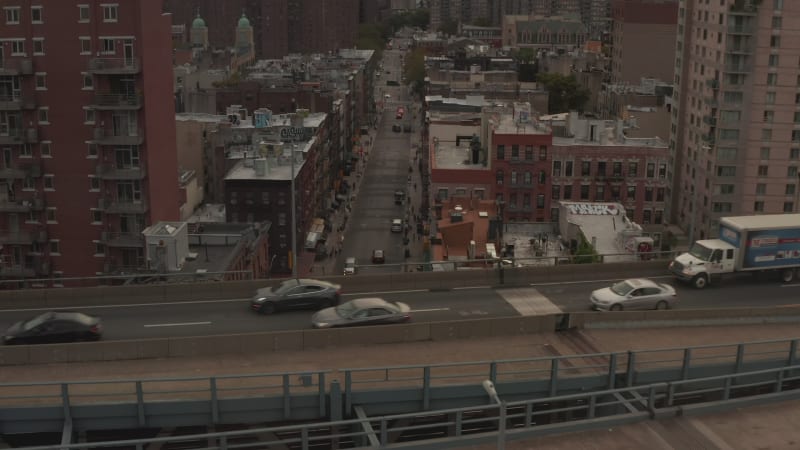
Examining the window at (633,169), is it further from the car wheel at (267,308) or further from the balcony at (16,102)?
the car wheel at (267,308)

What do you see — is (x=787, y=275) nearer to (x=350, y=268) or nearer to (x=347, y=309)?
(x=350, y=268)

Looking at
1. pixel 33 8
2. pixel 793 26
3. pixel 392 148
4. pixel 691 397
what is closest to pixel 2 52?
pixel 33 8

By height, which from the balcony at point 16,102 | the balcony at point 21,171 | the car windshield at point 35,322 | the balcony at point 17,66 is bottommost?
the car windshield at point 35,322

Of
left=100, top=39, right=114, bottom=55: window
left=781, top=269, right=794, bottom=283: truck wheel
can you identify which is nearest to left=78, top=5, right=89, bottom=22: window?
left=100, top=39, right=114, bottom=55: window

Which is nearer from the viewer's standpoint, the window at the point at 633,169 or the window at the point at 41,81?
the window at the point at 41,81

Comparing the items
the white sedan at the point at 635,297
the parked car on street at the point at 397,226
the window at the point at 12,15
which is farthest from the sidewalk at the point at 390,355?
the parked car on street at the point at 397,226

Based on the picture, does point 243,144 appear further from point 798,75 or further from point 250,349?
point 250,349

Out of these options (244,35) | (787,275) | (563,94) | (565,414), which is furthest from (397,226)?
(244,35)
